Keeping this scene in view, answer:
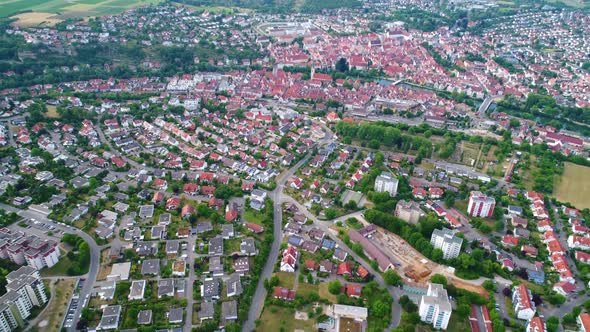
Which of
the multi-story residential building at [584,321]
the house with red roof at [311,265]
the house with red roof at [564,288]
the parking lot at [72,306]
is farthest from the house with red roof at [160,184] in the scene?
the multi-story residential building at [584,321]

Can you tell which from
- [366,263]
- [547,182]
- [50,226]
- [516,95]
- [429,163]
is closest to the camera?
[366,263]

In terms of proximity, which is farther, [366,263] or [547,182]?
[547,182]

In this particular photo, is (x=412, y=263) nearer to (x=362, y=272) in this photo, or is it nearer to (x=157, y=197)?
(x=362, y=272)

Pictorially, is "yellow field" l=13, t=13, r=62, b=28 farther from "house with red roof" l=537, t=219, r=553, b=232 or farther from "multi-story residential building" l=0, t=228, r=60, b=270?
"house with red roof" l=537, t=219, r=553, b=232

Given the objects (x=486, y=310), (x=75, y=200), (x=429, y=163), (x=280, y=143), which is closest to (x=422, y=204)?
(x=429, y=163)

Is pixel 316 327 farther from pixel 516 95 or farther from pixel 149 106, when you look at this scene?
pixel 516 95

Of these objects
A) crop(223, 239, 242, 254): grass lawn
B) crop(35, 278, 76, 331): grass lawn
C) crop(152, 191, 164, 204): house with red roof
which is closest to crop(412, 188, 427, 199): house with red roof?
crop(223, 239, 242, 254): grass lawn
